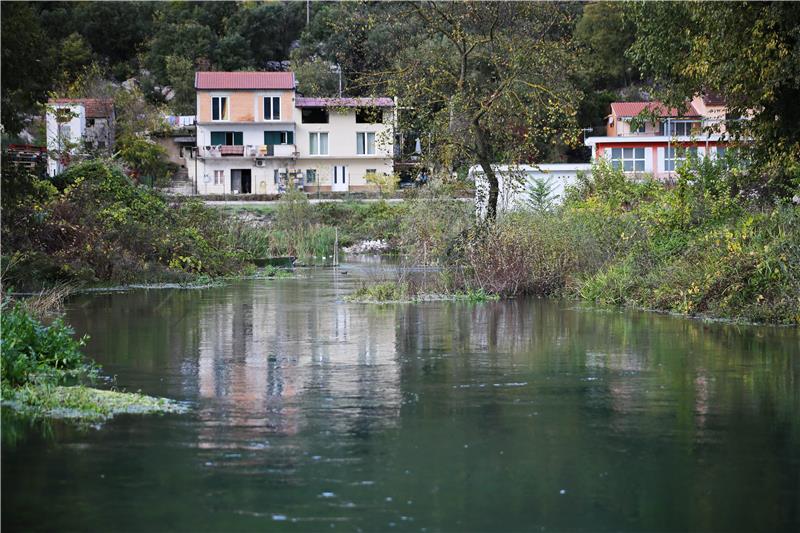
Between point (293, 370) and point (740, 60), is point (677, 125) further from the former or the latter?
point (293, 370)

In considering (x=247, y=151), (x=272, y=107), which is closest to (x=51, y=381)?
(x=247, y=151)

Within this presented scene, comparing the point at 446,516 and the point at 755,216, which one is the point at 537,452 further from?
the point at 755,216

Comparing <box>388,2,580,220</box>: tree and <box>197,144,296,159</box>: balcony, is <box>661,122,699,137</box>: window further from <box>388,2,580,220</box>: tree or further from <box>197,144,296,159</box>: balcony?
<box>388,2,580,220</box>: tree

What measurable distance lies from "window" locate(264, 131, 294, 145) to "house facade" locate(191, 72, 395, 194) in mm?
75

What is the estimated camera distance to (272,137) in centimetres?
8475

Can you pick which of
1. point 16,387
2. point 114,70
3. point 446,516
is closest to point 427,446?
point 446,516

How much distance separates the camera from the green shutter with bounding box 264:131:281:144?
8469cm

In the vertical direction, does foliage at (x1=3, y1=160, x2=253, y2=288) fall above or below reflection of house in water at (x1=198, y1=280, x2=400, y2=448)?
above

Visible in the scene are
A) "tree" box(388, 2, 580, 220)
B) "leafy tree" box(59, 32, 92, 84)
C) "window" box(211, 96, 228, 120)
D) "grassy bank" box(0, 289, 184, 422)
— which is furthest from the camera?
"window" box(211, 96, 228, 120)

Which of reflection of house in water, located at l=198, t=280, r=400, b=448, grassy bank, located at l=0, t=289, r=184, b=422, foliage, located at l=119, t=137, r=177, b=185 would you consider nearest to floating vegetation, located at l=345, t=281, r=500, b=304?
reflection of house in water, located at l=198, t=280, r=400, b=448

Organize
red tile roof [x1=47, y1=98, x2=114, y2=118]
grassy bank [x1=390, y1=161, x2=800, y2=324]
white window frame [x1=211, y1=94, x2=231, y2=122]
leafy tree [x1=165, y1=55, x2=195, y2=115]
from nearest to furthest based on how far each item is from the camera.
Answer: grassy bank [x1=390, y1=161, x2=800, y2=324]
red tile roof [x1=47, y1=98, x2=114, y2=118]
white window frame [x1=211, y1=94, x2=231, y2=122]
leafy tree [x1=165, y1=55, x2=195, y2=115]

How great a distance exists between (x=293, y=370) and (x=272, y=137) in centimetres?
7105

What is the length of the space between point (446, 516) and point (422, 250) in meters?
19.0

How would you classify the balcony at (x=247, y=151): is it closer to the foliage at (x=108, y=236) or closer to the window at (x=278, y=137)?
the window at (x=278, y=137)
